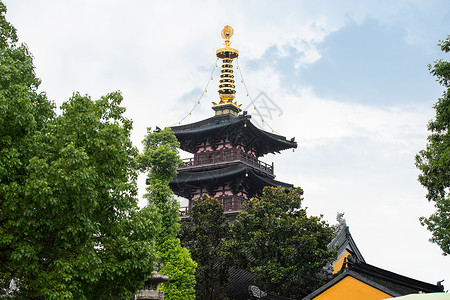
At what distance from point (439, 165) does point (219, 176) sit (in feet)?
71.4

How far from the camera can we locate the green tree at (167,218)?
2047cm

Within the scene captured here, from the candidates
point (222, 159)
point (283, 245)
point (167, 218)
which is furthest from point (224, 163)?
point (167, 218)

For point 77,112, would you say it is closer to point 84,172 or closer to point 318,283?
point 84,172

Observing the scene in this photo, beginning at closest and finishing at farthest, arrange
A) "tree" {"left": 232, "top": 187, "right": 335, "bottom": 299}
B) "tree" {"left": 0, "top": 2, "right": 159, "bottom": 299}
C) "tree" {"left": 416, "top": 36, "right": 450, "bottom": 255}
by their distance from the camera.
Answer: "tree" {"left": 0, "top": 2, "right": 159, "bottom": 299}, "tree" {"left": 416, "top": 36, "right": 450, "bottom": 255}, "tree" {"left": 232, "top": 187, "right": 335, "bottom": 299}

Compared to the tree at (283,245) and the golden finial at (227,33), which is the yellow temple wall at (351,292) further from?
→ the golden finial at (227,33)

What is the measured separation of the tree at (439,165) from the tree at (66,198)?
352 inches

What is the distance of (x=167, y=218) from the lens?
20.8m

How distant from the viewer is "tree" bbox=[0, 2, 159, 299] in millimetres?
11508

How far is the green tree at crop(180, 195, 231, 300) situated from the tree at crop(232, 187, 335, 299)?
987 millimetres

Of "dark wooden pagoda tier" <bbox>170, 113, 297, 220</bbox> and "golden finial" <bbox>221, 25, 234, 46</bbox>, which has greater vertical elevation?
"golden finial" <bbox>221, 25, 234, 46</bbox>

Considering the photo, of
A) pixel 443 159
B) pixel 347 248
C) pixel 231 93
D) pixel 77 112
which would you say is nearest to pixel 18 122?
pixel 77 112

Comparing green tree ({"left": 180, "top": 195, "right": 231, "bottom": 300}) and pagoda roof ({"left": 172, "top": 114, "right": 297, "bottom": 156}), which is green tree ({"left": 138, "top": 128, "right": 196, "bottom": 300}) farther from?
pagoda roof ({"left": 172, "top": 114, "right": 297, "bottom": 156})

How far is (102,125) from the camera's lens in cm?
1305

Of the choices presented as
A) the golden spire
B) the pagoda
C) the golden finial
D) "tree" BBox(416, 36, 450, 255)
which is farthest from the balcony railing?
"tree" BBox(416, 36, 450, 255)
